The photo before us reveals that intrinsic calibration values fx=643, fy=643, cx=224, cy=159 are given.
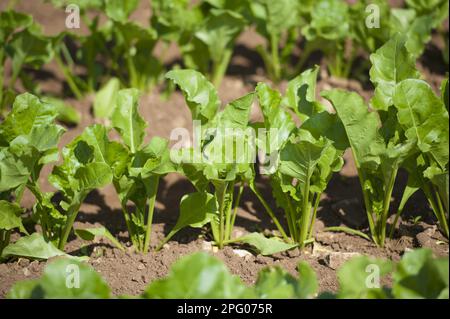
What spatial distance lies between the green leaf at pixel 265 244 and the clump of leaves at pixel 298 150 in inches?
4.1

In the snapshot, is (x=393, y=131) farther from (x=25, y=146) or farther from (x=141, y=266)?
(x=25, y=146)

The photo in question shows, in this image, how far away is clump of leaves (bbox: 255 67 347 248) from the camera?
7.65 feet

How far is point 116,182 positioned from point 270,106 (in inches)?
26.0

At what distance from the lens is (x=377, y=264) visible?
1.87 m

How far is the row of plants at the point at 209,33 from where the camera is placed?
3289 millimetres

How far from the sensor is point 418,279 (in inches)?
70.5

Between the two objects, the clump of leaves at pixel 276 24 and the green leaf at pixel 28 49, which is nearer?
the green leaf at pixel 28 49

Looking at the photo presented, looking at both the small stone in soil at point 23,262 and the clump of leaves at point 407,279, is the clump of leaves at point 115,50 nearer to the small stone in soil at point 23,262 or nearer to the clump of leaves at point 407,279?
the small stone in soil at point 23,262

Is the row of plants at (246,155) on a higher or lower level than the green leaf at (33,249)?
higher

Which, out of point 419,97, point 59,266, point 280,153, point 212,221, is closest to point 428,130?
point 419,97

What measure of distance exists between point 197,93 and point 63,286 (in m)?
1.00

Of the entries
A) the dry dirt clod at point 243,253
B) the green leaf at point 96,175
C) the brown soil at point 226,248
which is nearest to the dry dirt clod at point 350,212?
the brown soil at point 226,248

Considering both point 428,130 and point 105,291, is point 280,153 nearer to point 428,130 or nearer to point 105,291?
→ point 428,130

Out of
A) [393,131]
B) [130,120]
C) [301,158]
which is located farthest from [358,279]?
[130,120]
